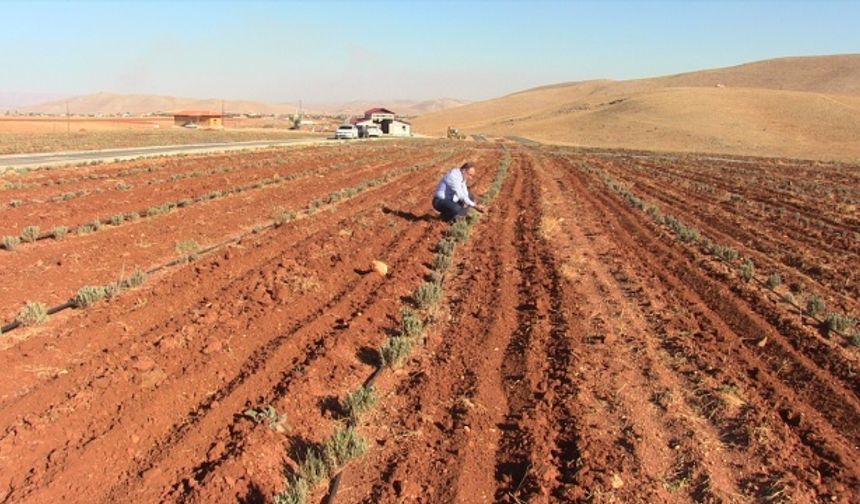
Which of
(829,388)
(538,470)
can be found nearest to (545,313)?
(829,388)

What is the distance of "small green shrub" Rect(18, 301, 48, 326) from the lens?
274 inches

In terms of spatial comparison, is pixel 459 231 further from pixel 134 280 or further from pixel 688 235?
pixel 134 280

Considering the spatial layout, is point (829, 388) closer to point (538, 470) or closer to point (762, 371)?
point (762, 371)

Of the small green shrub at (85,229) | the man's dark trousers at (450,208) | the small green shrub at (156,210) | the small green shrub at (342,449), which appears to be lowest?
the small green shrub at (342,449)

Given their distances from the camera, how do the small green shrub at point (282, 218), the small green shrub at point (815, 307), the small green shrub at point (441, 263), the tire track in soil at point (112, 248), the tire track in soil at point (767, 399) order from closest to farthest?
1. the tire track in soil at point (767, 399)
2. the small green shrub at point (815, 307)
3. the tire track in soil at point (112, 248)
4. the small green shrub at point (441, 263)
5. the small green shrub at point (282, 218)

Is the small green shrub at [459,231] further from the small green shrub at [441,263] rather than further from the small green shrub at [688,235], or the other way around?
the small green shrub at [688,235]

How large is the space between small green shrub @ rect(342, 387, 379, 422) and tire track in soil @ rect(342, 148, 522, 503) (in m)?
0.16

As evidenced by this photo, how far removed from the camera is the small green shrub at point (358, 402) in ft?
16.5

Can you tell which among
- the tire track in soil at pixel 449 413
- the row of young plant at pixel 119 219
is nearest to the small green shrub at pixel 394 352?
the tire track in soil at pixel 449 413

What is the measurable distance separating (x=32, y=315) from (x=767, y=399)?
7.50 metres

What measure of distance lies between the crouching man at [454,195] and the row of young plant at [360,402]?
2.43 m

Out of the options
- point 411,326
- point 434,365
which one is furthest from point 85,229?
point 434,365

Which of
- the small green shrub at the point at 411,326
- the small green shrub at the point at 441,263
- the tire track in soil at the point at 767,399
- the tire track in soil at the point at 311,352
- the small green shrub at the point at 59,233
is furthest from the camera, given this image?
the small green shrub at the point at 59,233

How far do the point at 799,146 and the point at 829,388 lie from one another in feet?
240
